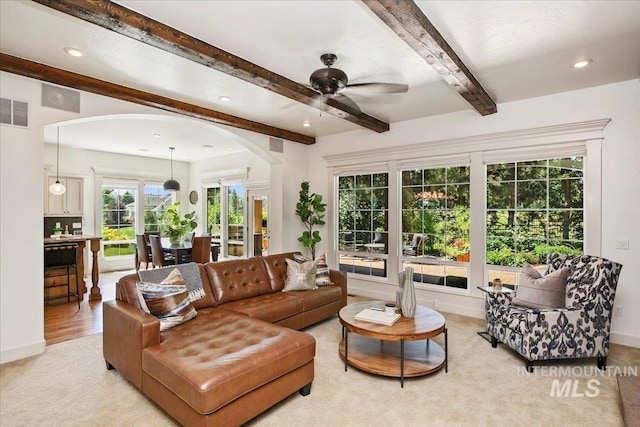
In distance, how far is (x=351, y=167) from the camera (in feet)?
19.5

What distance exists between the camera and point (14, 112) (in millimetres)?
3238

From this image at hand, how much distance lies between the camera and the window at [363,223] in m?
5.64

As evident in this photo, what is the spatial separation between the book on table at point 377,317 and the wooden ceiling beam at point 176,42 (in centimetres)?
241

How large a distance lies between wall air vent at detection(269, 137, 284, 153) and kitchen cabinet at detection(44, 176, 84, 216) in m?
4.87

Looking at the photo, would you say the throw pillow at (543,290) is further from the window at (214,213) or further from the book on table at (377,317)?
the window at (214,213)

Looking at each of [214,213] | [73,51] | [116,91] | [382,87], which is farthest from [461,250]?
[214,213]

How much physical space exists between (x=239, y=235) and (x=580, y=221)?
22.1 ft

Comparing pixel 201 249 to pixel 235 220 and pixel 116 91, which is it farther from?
pixel 116 91

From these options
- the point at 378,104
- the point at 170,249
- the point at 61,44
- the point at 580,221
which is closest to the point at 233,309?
the point at 61,44

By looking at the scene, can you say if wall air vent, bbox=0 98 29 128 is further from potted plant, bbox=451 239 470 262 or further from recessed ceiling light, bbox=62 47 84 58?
potted plant, bbox=451 239 470 262

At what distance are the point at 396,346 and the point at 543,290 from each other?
5.04 feet

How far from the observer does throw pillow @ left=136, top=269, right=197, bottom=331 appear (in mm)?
2754

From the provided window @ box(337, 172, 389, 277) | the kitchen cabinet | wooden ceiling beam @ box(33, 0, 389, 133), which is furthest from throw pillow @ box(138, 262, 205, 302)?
the kitchen cabinet

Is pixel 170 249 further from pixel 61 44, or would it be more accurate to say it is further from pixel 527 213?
pixel 527 213
